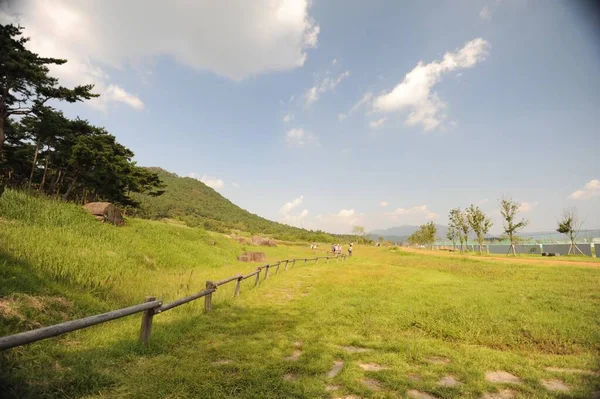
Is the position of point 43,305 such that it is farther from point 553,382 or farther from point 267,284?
point 553,382

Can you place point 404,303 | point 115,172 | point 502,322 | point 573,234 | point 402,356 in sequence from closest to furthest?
point 402,356 → point 502,322 → point 404,303 → point 115,172 → point 573,234

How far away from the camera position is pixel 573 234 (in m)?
41.9

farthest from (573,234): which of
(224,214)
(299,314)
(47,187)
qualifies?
(224,214)

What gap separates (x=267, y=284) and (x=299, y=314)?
Answer: 19.0 feet

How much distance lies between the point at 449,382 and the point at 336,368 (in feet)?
5.47

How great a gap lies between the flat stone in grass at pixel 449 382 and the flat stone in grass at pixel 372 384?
876 mm

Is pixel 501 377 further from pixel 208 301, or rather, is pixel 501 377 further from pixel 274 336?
pixel 208 301

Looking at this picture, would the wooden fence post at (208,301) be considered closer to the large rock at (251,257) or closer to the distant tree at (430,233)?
the large rock at (251,257)

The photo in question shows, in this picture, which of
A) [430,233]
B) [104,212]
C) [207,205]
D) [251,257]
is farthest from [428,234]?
[207,205]

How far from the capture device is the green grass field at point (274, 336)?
388 centimetres

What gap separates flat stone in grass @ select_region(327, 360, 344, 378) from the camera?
4345 mm

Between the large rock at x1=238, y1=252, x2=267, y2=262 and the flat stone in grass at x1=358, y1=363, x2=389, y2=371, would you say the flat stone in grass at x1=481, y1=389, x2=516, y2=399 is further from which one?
the large rock at x1=238, y1=252, x2=267, y2=262

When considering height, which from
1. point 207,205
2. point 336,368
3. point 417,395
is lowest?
point 336,368

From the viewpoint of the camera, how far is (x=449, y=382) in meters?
4.10
